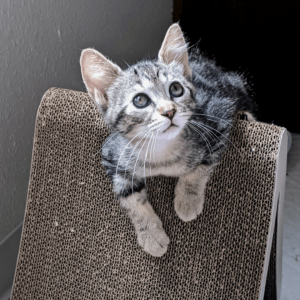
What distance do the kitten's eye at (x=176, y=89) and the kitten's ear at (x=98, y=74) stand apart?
0.43 ft

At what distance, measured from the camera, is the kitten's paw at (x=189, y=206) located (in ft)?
2.68

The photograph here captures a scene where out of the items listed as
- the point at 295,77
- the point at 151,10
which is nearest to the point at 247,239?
the point at 295,77

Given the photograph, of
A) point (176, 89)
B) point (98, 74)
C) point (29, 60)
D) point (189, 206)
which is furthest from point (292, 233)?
point (29, 60)

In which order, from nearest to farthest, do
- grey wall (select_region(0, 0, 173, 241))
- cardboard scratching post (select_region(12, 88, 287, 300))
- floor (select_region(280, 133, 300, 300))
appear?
1. cardboard scratching post (select_region(12, 88, 287, 300))
2. grey wall (select_region(0, 0, 173, 241))
3. floor (select_region(280, 133, 300, 300))

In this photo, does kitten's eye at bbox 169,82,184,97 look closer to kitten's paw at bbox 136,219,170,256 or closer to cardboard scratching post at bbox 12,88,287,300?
cardboard scratching post at bbox 12,88,287,300

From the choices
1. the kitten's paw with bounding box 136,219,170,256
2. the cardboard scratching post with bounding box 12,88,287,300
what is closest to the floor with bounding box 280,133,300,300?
the cardboard scratching post with bounding box 12,88,287,300

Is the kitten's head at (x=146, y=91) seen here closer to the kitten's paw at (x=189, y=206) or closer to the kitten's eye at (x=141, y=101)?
the kitten's eye at (x=141, y=101)

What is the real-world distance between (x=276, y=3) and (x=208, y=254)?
4.32 ft

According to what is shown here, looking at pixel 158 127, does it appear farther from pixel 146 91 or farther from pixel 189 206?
pixel 189 206

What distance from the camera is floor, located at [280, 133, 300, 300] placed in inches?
48.6

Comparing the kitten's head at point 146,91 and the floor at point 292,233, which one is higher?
the kitten's head at point 146,91

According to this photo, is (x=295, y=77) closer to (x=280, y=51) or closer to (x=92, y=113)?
(x=280, y=51)

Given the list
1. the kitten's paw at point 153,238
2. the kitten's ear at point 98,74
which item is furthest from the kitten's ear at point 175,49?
the kitten's paw at point 153,238

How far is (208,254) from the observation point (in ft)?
2.78
